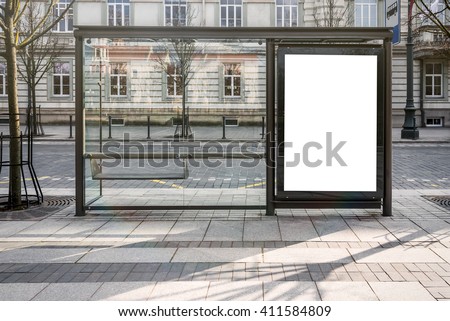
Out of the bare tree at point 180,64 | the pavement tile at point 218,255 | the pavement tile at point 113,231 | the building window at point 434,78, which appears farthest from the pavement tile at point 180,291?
the building window at point 434,78

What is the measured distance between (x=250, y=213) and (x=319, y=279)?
367 centimetres

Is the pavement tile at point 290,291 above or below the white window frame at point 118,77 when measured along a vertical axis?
below

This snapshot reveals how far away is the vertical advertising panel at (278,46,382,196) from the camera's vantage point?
28.6 feet

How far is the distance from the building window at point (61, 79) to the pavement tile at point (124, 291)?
35.5 metres

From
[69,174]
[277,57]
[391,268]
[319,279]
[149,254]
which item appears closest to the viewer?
[319,279]

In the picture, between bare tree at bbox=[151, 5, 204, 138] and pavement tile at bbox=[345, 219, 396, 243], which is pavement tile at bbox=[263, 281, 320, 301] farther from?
bare tree at bbox=[151, 5, 204, 138]

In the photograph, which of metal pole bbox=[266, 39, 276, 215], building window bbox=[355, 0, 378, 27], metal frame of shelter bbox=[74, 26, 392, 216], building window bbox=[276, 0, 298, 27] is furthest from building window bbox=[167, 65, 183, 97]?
building window bbox=[355, 0, 378, 27]

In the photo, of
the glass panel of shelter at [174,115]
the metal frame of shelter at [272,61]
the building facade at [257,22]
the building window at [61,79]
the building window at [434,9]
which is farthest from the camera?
the building window at [61,79]

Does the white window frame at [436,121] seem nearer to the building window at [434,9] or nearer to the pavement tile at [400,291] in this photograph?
the building window at [434,9]

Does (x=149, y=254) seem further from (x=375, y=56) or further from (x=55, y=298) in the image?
(x=375, y=56)

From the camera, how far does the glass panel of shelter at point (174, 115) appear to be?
923cm

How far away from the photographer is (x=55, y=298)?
5.04 metres

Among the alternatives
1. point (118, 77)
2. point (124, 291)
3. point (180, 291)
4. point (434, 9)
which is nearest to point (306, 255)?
point (180, 291)
